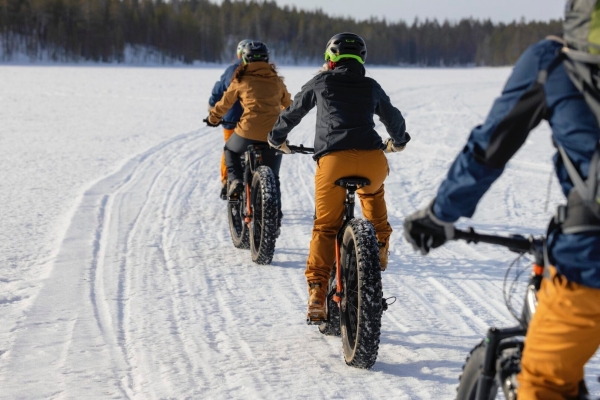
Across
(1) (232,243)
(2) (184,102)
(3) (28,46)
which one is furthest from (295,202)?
(3) (28,46)

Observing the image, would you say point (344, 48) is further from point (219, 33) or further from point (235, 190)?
point (219, 33)

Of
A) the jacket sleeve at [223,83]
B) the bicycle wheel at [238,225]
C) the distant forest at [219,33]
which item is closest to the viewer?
Result: the bicycle wheel at [238,225]

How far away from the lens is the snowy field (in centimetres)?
406

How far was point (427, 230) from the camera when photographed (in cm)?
234

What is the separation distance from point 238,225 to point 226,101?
128 centimetres

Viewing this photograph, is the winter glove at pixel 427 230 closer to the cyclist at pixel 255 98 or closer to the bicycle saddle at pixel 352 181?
the bicycle saddle at pixel 352 181

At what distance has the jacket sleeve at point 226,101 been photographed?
7.00 metres

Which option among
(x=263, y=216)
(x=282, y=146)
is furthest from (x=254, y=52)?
(x=282, y=146)

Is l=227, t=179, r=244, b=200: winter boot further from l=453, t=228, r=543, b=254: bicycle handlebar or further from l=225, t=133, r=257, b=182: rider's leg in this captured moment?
l=453, t=228, r=543, b=254: bicycle handlebar

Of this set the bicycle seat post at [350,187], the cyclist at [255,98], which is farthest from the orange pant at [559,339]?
the cyclist at [255,98]

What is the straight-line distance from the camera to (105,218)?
7.97m

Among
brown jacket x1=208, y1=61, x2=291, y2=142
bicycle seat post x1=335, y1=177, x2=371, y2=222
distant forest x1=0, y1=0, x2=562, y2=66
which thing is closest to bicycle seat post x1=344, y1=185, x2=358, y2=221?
bicycle seat post x1=335, y1=177, x2=371, y2=222

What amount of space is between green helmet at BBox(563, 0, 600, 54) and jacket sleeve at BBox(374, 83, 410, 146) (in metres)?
2.79

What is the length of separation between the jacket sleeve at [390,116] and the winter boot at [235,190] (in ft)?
7.93
